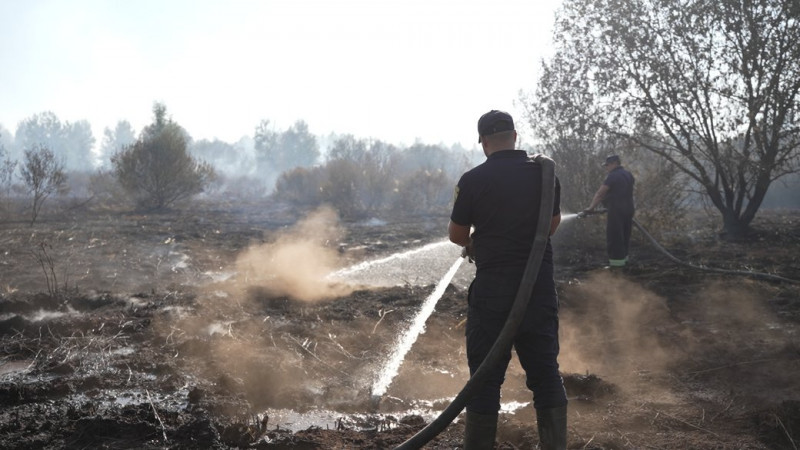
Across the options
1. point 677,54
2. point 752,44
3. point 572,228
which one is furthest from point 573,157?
point 752,44

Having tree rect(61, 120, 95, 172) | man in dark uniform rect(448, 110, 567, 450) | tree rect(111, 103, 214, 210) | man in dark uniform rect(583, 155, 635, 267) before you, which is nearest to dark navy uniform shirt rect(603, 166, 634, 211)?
man in dark uniform rect(583, 155, 635, 267)

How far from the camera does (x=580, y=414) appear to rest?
11.5 feet

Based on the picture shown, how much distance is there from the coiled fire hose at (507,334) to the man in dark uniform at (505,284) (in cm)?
6

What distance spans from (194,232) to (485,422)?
14469mm

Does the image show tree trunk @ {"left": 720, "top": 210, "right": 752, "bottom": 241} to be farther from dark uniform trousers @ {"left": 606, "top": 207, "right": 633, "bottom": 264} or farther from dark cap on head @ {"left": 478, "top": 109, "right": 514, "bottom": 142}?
dark cap on head @ {"left": 478, "top": 109, "right": 514, "bottom": 142}

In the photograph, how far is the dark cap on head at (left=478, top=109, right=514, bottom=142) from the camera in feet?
9.19

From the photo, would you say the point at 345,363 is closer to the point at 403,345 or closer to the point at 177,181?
the point at 403,345

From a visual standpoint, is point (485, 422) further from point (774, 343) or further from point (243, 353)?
point (774, 343)

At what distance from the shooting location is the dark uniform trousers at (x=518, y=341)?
101 inches

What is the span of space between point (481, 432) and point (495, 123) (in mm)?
1648

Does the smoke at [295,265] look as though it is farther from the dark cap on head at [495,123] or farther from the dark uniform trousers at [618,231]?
the dark uniform trousers at [618,231]

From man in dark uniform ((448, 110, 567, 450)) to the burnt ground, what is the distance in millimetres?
689

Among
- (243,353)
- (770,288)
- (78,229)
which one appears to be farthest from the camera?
(78,229)

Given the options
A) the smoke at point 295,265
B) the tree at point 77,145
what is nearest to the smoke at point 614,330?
the smoke at point 295,265
